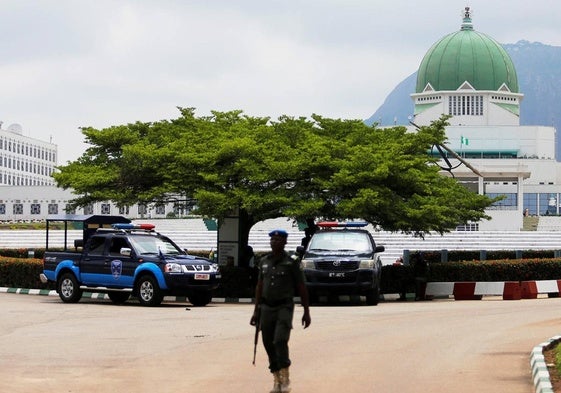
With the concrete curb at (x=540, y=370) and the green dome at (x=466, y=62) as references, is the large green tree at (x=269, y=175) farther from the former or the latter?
the green dome at (x=466, y=62)

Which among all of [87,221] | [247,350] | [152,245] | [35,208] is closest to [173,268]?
[152,245]

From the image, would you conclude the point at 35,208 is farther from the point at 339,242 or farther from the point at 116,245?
the point at 116,245

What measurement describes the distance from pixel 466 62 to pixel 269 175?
81.8 meters

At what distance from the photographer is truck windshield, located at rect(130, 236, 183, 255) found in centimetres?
2881

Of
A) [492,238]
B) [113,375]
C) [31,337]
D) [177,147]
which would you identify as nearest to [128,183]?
[177,147]

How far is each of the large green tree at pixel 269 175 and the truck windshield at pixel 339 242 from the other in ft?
5.45

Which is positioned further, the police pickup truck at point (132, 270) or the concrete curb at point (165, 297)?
the concrete curb at point (165, 297)

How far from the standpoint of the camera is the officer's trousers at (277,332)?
13.1 metres

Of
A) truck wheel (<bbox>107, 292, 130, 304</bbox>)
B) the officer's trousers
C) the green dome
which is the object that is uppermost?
the green dome

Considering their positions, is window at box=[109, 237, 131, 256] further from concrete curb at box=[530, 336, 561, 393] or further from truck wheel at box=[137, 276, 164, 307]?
concrete curb at box=[530, 336, 561, 393]

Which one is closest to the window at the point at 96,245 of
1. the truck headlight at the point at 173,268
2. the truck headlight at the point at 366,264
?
the truck headlight at the point at 173,268

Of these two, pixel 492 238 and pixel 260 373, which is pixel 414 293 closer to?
pixel 260 373

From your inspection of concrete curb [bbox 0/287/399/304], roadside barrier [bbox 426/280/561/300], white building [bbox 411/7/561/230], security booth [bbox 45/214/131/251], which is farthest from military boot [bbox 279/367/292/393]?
white building [bbox 411/7/561/230]

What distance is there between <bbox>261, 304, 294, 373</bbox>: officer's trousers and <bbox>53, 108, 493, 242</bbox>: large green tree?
18.9m
